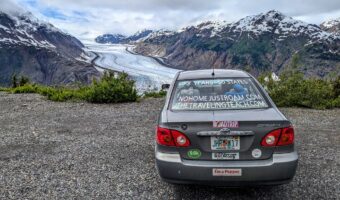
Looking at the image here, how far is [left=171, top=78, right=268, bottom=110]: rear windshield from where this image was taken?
5.12 metres

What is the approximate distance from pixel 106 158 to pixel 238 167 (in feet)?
11.1

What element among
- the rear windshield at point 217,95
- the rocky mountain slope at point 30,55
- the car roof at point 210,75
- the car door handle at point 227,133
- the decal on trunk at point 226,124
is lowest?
the rocky mountain slope at point 30,55

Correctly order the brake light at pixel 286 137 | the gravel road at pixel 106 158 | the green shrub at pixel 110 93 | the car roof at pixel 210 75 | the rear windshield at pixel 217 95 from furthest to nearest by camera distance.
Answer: the green shrub at pixel 110 93, the car roof at pixel 210 75, the gravel road at pixel 106 158, the rear windshield at pixel 217 95, the brake light at pixel 286 137

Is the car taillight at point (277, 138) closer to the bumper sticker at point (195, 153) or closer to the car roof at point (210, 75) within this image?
the bumper sticker at point (195, 153)

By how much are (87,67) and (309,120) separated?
129 m

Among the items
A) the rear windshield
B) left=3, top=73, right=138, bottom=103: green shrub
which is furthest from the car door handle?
left=3, top=73, right=138, bottom=103: green shrub

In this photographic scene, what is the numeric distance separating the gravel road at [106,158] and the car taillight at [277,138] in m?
1.10

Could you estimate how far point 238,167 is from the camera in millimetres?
4344

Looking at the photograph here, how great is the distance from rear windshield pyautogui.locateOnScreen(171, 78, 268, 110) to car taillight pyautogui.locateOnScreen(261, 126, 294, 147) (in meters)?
0.70

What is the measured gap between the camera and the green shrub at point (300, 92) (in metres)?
13.5

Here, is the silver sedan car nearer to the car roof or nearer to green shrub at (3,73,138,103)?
the car roof

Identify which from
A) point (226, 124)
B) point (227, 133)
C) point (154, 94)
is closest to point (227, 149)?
point (227, 133)

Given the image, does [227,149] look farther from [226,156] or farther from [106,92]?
[106,92]

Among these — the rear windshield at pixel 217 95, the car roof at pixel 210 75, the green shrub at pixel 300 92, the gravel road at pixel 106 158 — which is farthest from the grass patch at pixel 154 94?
the rear windshield at pixel 217 95
